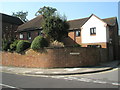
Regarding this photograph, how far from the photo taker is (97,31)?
25.3 m

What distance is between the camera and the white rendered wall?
2464cm

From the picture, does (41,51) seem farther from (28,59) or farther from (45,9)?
(45,9)

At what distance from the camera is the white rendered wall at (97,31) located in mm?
24644

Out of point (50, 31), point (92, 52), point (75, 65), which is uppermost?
point (50, 31)

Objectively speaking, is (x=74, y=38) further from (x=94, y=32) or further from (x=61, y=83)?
(x=61, y=83)

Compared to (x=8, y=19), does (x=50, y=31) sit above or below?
below

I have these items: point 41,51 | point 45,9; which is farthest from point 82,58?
point 45,9

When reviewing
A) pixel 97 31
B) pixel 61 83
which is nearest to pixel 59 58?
pixel 61 83

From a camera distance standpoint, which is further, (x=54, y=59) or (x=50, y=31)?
(x=50, y=31)

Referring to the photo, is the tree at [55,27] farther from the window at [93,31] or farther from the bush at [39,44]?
the window at [93,31]

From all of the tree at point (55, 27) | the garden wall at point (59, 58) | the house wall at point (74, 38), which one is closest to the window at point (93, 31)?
the house wall at point (74, 38)

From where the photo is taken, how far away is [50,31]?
21781 mm

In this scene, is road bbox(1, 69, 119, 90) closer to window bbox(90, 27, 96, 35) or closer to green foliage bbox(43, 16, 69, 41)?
green foliage bbox(43, 16, 69, 41)

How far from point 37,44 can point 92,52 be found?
6.83m
